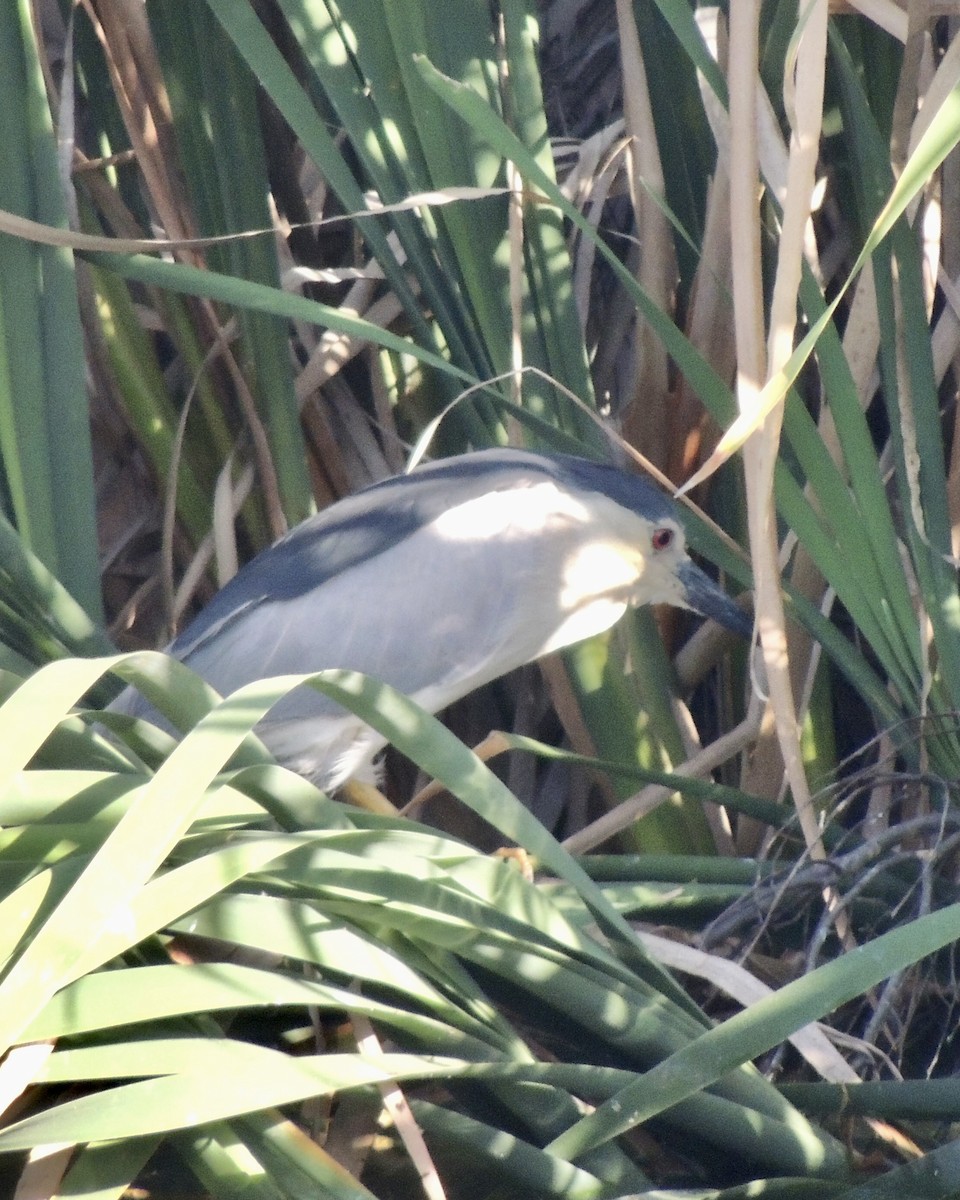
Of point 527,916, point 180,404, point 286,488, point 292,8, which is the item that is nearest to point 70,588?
point 286,488

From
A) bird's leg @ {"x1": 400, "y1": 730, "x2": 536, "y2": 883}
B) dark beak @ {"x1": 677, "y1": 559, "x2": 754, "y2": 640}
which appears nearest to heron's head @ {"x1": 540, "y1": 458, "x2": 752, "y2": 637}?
dark beak @ {"x1": 677, "y1": 559, "x2": 754, "y2": 640}

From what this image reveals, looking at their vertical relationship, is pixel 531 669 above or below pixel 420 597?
below

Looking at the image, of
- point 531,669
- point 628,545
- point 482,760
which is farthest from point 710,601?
point 482,760

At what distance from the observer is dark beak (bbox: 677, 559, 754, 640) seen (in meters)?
1.67

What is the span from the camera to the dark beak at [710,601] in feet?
5.48

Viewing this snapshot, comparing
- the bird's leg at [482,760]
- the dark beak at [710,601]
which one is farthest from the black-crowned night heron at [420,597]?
the bird's leg at [482,760]

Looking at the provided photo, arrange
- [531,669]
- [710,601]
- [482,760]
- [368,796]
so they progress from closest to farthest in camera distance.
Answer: [482,760]
[710,601]
[368,796]
[531,669]

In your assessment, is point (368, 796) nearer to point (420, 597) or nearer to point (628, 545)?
point (420, 597)

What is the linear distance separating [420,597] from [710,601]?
0.37 m

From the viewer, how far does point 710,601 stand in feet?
5.69

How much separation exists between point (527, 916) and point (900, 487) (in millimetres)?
657

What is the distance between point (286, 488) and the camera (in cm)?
177

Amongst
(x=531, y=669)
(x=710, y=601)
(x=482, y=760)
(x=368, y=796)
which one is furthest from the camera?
(x=531, y=669)

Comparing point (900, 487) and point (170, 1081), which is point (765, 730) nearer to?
point (900, 487)
